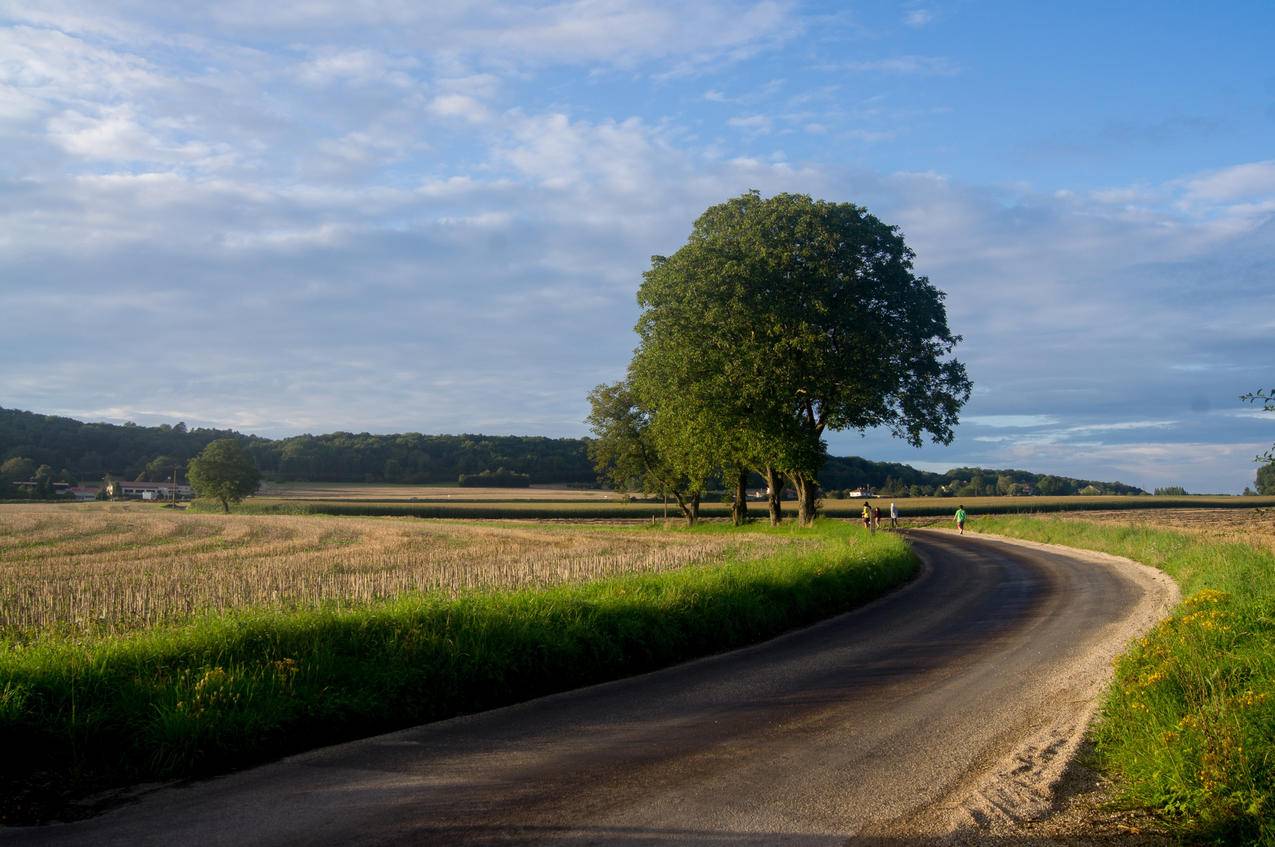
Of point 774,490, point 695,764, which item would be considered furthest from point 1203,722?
point 774,490

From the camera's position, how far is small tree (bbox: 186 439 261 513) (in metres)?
87.2

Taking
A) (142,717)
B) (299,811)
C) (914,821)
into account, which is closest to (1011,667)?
(914,821)

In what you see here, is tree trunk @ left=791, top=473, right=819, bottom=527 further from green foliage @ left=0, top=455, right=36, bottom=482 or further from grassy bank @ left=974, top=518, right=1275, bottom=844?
green foliage @ left=0, top=455, right=36, bottom=482

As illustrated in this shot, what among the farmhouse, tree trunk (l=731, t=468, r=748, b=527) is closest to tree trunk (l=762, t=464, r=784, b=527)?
tree trunk (l=731, t=468, r=748, b=527)

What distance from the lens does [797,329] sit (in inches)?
1391

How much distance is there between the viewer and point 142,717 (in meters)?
7.17

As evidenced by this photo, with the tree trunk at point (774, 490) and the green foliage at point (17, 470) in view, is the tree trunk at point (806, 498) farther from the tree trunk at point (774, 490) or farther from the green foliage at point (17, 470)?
the green foliage at point (17, 470)

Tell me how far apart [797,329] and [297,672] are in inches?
1159

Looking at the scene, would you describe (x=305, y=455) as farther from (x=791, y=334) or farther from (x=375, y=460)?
(x=791, y=334)

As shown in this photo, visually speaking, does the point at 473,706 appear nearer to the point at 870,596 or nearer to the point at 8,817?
the point at 8,817

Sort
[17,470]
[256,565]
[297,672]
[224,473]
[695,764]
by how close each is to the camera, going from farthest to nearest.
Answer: [17,470] → [224,473] → [256,565] → [297,672] → [695,764]

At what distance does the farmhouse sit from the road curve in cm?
10716

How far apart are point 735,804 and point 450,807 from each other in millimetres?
1997

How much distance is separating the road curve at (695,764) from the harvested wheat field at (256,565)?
581 centimetres
